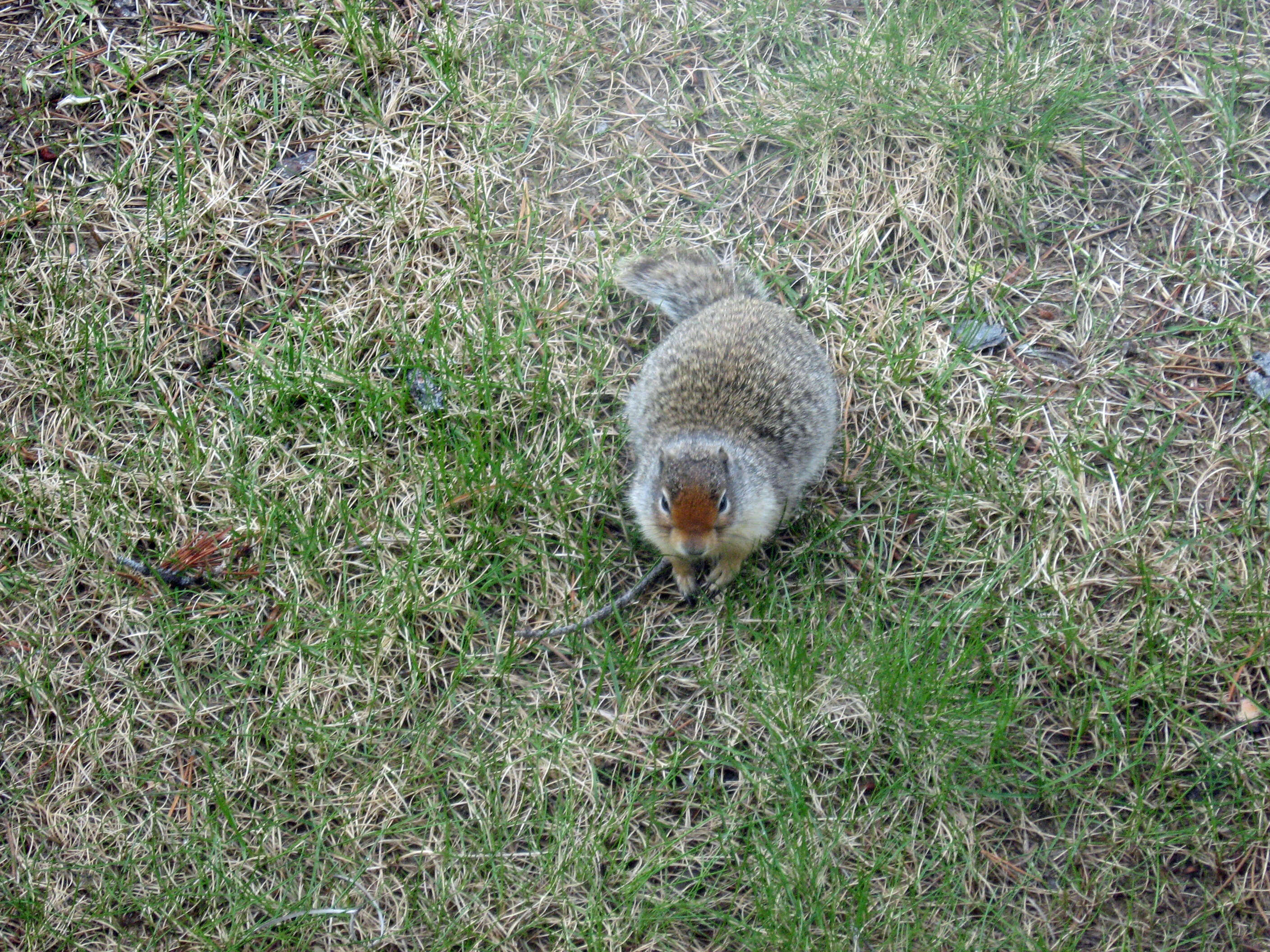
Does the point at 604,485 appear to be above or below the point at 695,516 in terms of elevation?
below

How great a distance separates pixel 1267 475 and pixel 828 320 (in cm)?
161

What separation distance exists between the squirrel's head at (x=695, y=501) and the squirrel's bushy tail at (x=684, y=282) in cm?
80

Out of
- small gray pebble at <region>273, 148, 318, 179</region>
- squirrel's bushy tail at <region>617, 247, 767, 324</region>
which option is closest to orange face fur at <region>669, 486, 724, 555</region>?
squirrel's bushy tail at <region>617, 247, 767, 324</region>

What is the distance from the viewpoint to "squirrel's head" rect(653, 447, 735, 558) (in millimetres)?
3391

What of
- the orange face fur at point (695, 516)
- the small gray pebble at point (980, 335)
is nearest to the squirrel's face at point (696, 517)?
the orange face fur at point (695, 516)

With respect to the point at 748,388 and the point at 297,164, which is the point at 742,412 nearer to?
the point at 748,388

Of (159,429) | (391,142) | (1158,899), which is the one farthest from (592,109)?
(1158,899)

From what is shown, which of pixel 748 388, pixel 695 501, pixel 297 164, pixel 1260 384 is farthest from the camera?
pixel 297 164

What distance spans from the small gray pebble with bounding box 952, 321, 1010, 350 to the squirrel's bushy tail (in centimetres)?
75

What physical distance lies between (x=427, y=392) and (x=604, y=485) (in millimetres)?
763

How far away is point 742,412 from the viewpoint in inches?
149

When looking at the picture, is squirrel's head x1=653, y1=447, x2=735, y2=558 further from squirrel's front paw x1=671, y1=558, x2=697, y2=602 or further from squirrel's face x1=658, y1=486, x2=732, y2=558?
squirrel's front paw x1=671, y1=558, x2=697, y2=602

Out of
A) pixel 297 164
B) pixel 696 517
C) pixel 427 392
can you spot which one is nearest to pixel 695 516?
pixel 696 517

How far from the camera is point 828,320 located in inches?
165
